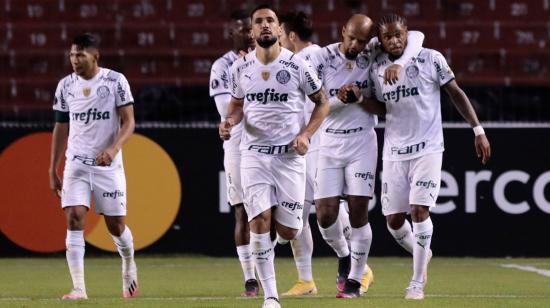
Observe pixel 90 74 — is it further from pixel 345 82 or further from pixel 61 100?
pixel 345 82

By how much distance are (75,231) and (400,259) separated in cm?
543

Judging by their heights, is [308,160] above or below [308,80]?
below

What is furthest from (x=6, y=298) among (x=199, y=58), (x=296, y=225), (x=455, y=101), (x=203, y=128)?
(x=199, y=58)

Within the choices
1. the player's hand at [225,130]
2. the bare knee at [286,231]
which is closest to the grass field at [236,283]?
the bare knee at [286,231]

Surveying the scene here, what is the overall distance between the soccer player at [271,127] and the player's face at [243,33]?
1.52m

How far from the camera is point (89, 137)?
32.5 ft

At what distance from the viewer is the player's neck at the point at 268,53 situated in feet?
28.3

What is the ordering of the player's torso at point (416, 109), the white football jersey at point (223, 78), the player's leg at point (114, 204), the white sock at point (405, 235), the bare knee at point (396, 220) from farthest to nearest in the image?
the white football jersey at point (223, 78) < the player's leg at point (114, 204) < the white sock at point (405, 235) < the bare knee at point (396, 220) < the player's torso at point (416, 109)

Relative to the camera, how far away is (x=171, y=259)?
14.3 metres

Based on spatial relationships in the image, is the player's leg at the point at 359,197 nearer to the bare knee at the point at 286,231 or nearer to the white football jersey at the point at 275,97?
the bare knee at the point at 286,231

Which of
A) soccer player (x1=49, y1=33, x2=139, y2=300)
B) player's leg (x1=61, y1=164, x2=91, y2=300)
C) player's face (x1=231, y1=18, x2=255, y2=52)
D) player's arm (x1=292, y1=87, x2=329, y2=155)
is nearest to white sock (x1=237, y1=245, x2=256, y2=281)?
soccer player (x1=49, y1=33, x2=139, y2=300)

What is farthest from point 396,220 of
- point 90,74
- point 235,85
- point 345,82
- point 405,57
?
point 90,74

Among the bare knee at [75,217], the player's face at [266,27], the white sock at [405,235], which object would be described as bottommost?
the white sock at [405,235]

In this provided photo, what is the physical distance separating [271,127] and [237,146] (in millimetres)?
1738
